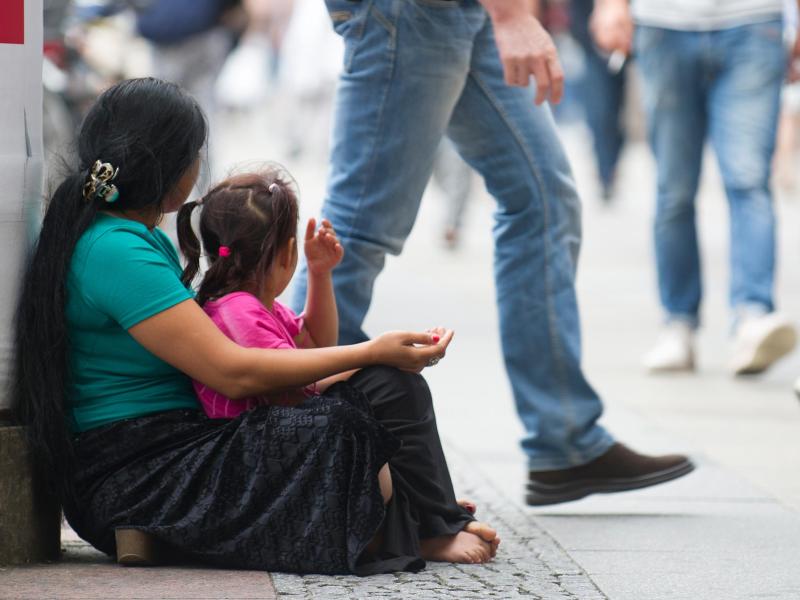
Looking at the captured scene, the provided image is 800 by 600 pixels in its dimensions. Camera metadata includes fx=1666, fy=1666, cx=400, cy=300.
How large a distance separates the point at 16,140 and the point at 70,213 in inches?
6.8

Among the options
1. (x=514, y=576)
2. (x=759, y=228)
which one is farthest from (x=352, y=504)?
(x=759, y=228)

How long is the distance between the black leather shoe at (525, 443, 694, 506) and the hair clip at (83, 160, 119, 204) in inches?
48.9

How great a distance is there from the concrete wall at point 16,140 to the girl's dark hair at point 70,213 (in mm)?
26

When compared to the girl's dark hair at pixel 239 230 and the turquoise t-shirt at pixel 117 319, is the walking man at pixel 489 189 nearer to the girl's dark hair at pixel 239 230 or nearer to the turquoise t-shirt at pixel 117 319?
the girl's dark hair at pixel 239 230

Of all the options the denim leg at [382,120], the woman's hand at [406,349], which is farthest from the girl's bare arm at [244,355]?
the denim leg at [382,120]

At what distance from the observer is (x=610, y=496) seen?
4.09 meters

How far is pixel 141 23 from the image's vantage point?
8.97 m

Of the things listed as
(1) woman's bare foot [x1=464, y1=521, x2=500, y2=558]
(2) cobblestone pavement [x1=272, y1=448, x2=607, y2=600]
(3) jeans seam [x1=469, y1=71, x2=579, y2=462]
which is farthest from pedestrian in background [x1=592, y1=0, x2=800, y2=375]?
(1) woman's bare foot [x1=464, y1=521, x2=500, y2=558]

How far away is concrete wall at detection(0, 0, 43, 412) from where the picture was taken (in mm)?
3045

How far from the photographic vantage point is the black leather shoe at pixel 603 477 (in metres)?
3.75

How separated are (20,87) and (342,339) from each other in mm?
946

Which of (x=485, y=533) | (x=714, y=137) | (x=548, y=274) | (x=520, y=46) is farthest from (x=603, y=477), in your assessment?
(x=714, y=137)

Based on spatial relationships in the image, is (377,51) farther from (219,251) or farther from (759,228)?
(759,228)

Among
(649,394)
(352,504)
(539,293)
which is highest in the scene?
(539,293)
